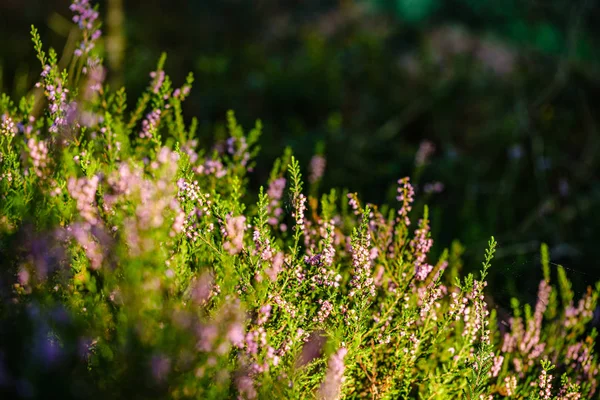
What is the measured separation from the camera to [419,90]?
5.34m

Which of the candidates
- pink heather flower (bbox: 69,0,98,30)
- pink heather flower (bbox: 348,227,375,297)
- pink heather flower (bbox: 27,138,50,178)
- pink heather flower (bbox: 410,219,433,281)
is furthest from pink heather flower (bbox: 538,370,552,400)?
pink heather flower (bbox: 69,0,98,30)

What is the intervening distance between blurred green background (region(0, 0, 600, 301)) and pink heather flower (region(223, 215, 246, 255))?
121 centimetres

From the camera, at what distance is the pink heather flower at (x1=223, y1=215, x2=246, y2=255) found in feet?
5.19

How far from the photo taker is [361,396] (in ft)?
5.85

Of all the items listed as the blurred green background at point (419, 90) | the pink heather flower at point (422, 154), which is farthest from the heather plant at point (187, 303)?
the pink heather flower at point (422, 154)

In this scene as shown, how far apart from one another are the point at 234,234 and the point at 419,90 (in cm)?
416

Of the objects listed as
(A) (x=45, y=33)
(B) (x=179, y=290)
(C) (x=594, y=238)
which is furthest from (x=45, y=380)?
(A) (x=45, y=33)

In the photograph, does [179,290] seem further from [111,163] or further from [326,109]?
[326,109]

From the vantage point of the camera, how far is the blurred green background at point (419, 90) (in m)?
3.83

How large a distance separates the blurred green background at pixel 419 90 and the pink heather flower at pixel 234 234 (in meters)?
1.21

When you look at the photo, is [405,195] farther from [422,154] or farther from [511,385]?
[422,154]

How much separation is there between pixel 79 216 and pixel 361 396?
3.62 feet

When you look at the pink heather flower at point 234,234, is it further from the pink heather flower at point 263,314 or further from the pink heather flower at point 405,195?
the pink heather flower at point 405,195

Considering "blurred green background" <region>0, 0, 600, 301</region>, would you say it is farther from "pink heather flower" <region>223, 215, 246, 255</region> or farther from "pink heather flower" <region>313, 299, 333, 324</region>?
"pink heather flower" <region>223, 215, 246, 255</region>
